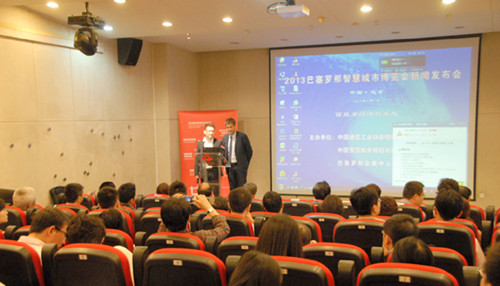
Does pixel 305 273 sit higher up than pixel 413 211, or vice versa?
pixel 305 273

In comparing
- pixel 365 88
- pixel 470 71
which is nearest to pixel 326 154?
pixel 365 88

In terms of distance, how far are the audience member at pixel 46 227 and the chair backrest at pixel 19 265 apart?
31 centimetres

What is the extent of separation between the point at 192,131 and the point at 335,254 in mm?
6628

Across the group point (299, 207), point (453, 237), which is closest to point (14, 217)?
point (299, 207)

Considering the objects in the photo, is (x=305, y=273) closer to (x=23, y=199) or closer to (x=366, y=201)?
(x=366, y=201)

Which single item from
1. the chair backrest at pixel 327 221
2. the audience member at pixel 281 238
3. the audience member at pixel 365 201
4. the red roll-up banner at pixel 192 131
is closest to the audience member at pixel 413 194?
the audience member at pixel 365 201

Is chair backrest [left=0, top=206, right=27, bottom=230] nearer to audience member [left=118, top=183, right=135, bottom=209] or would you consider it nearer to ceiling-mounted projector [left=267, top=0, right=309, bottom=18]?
audience member [left=118, top=183, right=135, bottom=209]

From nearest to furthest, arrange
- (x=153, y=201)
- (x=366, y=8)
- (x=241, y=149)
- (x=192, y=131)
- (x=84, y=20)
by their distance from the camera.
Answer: (x=153, y=201), (x=84, y=20), (x=366, y=8), (x=241, y=149), (x=192, y=131)

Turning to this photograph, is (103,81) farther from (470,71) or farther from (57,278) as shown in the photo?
(470,71)

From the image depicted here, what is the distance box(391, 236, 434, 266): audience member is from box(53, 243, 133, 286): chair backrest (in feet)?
4.72

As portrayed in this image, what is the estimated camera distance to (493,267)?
1307mm

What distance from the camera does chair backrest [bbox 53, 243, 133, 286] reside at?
6.91 feet

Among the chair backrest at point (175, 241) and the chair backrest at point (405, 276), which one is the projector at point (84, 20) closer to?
the chair backrest at point (175, 241)

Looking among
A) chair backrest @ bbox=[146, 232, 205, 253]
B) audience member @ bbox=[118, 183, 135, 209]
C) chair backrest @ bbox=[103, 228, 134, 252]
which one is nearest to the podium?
audience member @ bbox=[118, 183, 135, 209]
